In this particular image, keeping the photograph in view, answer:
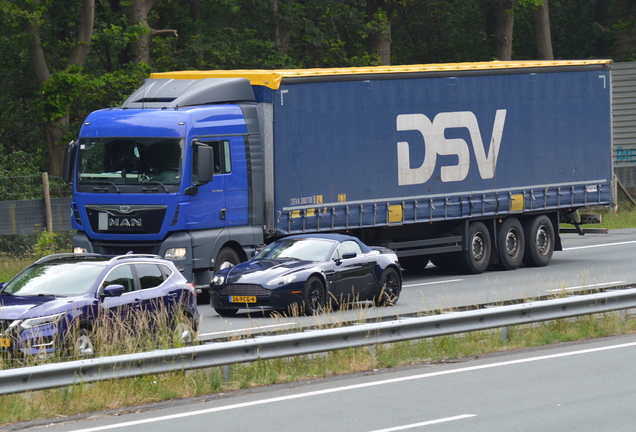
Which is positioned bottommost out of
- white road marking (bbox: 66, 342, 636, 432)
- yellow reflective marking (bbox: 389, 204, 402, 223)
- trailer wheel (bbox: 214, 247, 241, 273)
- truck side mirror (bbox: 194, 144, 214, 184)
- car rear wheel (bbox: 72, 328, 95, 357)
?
white road marking (bbox: 66, 342, 636, 432)

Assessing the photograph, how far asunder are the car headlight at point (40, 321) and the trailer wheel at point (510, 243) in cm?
1415

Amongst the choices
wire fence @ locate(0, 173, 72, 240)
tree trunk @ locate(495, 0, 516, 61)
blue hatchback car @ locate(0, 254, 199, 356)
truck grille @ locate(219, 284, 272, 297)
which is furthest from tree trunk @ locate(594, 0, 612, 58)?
blue hatchback car @ locate(0, 254, 199, 356)

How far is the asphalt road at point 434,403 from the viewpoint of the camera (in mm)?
9375

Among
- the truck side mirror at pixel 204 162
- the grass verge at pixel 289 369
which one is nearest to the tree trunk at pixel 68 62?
the truck side mirror at pixel 204 162

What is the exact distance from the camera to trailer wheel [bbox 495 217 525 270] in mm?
24500

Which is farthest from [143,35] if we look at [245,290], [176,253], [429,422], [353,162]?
[429,422]

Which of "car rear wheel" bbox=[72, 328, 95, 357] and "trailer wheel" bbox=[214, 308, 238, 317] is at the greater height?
"car rear wheel" bbox=[72, 328, 95, 357]

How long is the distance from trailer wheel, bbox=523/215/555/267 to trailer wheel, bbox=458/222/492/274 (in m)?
1.19

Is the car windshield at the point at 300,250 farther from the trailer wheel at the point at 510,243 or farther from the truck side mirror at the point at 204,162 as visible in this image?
the trailer wheel at the point at 510,243

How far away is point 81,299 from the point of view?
41.1 feet

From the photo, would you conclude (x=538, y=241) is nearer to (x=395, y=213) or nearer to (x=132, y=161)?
(x=395, y=213)

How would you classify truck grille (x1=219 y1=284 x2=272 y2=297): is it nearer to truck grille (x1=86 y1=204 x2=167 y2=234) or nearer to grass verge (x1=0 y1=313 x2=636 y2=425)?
truck grille (x1=86 y1=204 x2=167 y2=234)

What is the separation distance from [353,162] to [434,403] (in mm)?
11475

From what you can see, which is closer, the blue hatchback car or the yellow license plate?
the blue hatchback car
